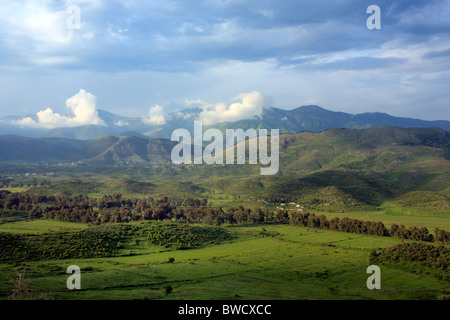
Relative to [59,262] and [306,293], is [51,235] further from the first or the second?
[306,293]

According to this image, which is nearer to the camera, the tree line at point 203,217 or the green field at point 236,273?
the green field at point 236,273

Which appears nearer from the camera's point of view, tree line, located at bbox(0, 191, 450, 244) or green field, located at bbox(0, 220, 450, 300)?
green field, located at bbox(0, 220, 450, 300)

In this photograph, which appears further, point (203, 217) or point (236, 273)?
point (203, 217)

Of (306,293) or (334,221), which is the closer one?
(306,293)

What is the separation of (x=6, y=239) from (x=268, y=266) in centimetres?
6118

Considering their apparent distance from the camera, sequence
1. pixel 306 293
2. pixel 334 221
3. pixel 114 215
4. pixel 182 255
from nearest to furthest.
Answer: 1. pixel 306 293
2. pixel 182 255
3. pixel 334 221
4. pixel 114 215

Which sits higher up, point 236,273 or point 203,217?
point 236,273
